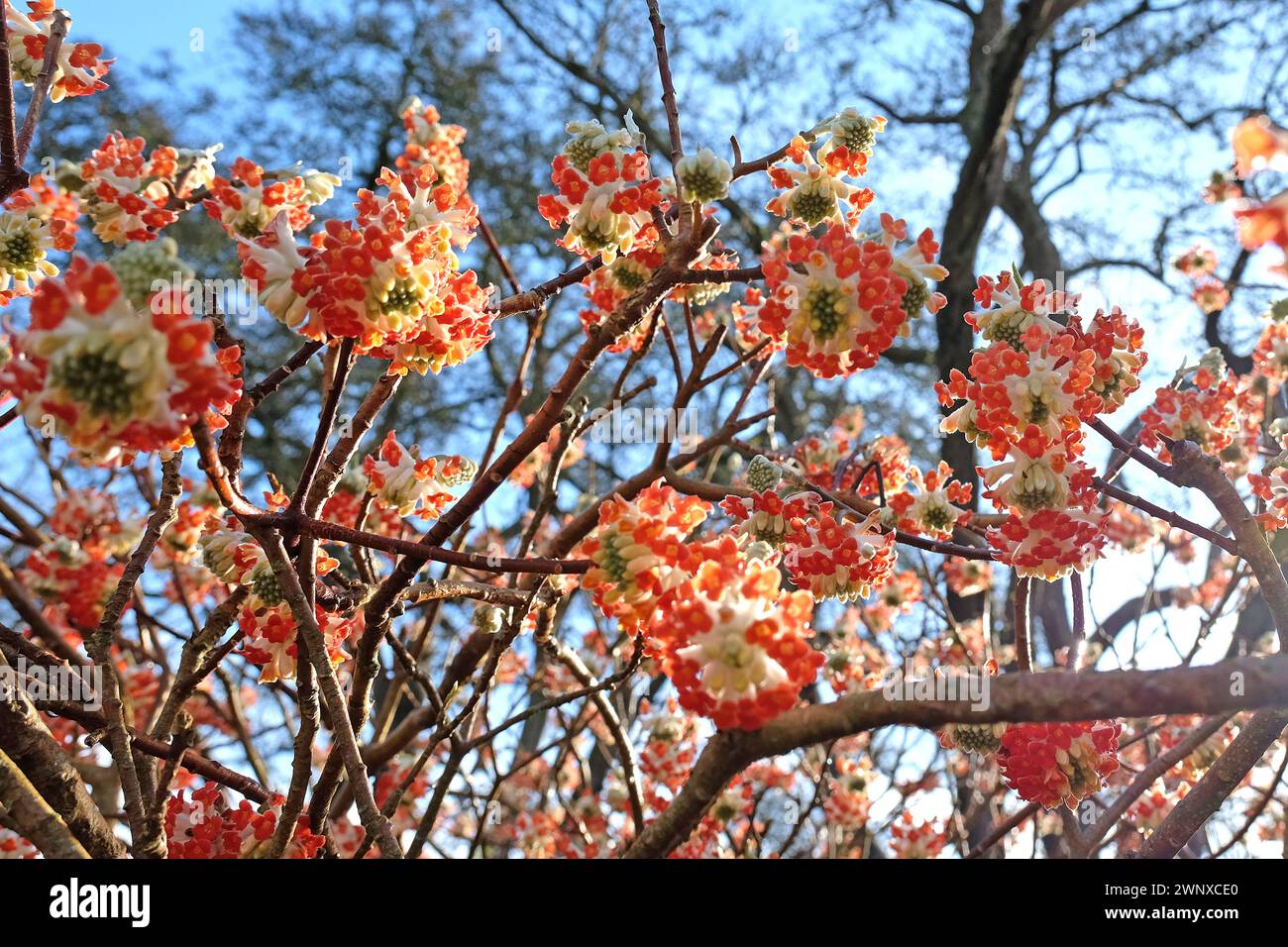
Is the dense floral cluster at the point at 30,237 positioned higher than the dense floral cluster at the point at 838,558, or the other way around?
the dense floral cluster at the point at 30,237

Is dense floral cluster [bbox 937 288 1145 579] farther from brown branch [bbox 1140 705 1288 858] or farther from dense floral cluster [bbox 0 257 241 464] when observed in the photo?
dense floral cluster [bbox 0 257 241 464]

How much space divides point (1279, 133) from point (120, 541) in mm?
4348

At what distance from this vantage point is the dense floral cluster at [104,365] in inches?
40.5

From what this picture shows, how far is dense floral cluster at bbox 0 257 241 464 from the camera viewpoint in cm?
103

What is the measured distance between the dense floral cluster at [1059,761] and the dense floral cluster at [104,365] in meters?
1.73

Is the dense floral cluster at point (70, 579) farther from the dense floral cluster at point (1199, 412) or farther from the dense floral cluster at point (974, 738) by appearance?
the dense floral cluster at point (1199, 412)

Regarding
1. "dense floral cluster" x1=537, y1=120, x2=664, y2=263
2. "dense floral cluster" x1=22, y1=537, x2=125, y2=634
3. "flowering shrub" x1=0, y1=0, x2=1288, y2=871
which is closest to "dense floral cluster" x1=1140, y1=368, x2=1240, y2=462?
"flowering shrub" x1=0, y1=0, x2=1288, y2=871

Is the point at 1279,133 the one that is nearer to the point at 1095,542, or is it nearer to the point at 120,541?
the point at 1095,542

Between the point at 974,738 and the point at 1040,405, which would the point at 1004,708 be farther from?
the point at 974,738

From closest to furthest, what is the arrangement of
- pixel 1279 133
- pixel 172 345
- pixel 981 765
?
pixel 1279 133 < pixel 172 345 < pixel 981 765

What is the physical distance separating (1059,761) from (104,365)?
1.88 meters

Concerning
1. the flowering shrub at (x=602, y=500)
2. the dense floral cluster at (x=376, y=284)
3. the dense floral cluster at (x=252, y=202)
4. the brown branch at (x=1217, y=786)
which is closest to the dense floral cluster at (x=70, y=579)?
the flowering shrub at (x=602, y=500)

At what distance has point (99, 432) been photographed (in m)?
1.07
